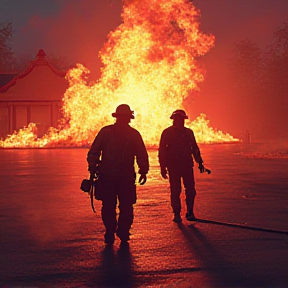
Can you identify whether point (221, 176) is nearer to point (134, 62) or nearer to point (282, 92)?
point (134, 62)

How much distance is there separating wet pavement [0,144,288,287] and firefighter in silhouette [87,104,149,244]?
27 cm

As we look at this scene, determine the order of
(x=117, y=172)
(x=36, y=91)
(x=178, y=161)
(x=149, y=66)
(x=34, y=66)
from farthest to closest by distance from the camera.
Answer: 1. (x=36, y=91)
2. (x=34, y=66)
3. (x=149, y=66)
4. (x=178, y=161)
5. (x=117, y=172)

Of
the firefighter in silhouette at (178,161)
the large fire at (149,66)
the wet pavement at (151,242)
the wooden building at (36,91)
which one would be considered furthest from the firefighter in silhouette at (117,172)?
the wooden building at (36,91)

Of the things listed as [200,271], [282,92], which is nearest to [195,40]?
[200,271]

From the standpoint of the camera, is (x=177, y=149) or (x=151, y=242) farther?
(x=177, y=149)

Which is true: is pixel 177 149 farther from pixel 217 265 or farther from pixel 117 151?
pixel 217 265

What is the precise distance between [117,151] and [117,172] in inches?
11.4

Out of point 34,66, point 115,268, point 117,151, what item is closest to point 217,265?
point 115,268

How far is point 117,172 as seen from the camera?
846 cm

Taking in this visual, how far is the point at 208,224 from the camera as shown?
9.86 m

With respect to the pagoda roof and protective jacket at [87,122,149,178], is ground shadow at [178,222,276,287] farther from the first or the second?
the pagoda roof

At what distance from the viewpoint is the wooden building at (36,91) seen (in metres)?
55.3

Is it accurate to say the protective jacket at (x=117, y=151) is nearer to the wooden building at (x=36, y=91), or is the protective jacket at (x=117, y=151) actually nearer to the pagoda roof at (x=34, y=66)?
the wooden building at (x=36, y=91)

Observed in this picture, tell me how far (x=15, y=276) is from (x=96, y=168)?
7.78ft
